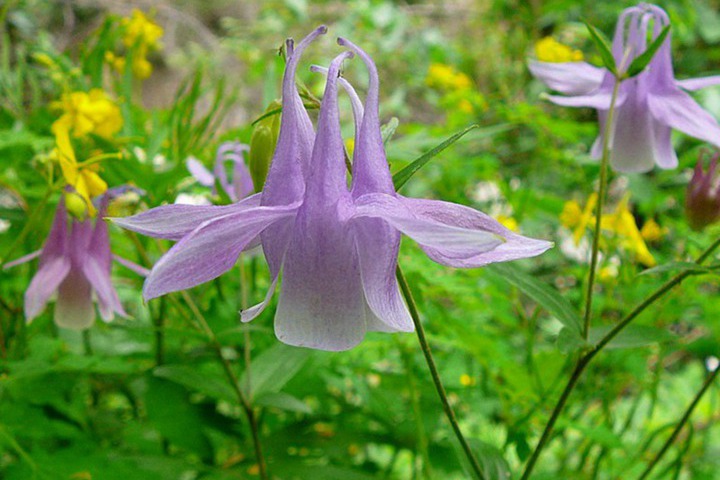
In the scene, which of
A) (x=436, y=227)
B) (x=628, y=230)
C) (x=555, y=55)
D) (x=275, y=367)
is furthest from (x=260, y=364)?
(x=555, y=55)

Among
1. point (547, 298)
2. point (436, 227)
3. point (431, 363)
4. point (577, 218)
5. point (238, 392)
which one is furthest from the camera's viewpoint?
point (577, 218)

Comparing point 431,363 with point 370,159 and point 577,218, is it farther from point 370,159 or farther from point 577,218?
point 577,218

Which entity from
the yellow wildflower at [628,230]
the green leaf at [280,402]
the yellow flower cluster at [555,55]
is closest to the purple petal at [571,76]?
the yellow wildflower at [628,230]

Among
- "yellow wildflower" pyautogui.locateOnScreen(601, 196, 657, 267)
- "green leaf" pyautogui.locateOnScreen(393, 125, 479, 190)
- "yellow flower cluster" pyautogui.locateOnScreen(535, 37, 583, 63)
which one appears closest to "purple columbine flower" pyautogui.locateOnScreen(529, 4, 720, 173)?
"yellow wildflower" pyautogui.locateOnScreen(601, 196, 657, 267)

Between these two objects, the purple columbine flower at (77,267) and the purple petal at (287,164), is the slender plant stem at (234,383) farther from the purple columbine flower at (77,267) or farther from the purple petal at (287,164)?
the purple petal at (287,164)

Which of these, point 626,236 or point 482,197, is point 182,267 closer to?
point 626,236

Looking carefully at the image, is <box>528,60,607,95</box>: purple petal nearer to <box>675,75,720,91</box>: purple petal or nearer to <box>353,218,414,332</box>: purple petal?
<box>675,75,720,91</box>: purple petal

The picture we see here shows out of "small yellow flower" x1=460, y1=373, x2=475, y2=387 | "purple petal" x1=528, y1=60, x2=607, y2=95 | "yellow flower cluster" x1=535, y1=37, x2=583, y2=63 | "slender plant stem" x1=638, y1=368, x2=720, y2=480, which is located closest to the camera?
"slender plant stem" x1=638, y1=368, x2=720, y2=480
